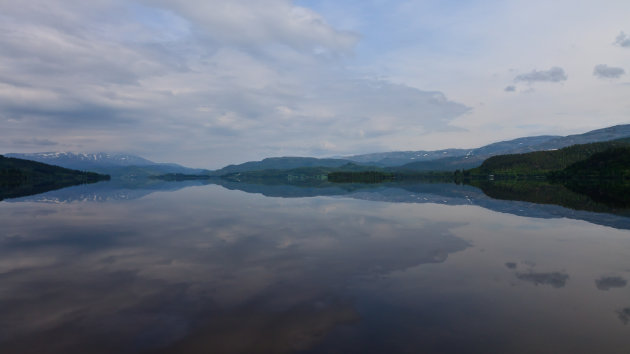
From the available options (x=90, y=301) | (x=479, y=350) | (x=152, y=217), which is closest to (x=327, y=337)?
(x=479, y=350)

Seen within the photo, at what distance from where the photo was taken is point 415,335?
38.4 feet

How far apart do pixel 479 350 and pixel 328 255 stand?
13.8 meters

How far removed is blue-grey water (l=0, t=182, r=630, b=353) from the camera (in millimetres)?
11477

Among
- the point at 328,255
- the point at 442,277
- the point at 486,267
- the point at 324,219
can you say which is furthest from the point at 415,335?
the point at 324,219

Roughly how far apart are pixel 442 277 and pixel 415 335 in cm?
757

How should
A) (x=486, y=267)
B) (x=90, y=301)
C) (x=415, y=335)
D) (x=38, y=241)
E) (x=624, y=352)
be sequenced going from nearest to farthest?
(x=624, y=352) → (x=415, y=335) → (x=90, y=301) → (x=486, y=267) → (x=38, y=241)

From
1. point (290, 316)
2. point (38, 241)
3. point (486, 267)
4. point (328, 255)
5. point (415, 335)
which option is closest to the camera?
point (415, 335)

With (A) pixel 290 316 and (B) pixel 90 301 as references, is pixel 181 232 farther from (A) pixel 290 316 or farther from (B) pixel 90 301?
(A) pixel 290 316

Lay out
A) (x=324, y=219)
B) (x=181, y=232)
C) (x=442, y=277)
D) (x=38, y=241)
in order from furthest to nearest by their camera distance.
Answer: (x=324, y=219) < (x=181, y=232) < (x=38, y=241) < (x=442, y=277)

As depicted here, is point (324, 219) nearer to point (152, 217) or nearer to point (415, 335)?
point (152, 217)

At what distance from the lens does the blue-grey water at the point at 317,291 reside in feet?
37.7

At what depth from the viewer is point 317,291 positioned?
53.7 feet

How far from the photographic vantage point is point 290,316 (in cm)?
1343

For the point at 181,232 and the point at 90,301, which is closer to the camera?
the point at 90,301
